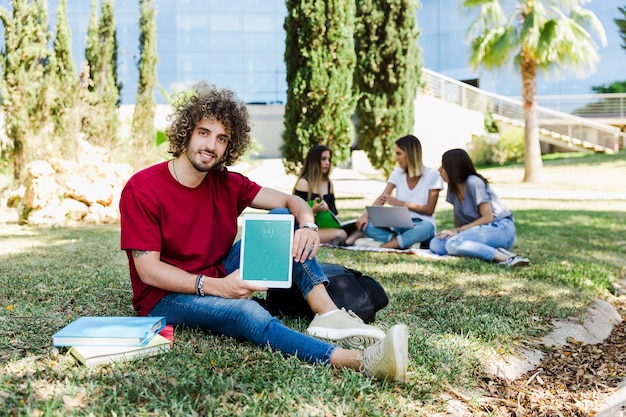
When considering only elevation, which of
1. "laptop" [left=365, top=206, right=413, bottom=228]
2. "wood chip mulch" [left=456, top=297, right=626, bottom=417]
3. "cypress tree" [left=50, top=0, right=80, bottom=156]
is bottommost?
"wood chip mulch" [left=456, top=297, right=626, bottom=417]

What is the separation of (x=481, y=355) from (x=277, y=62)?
30.0 meters

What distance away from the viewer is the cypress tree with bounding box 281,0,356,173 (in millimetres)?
13445

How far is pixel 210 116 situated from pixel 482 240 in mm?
3853

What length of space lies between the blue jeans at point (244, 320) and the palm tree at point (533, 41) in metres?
16.5

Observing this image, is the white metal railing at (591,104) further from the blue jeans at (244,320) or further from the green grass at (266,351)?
the blue jeans at (244,320)

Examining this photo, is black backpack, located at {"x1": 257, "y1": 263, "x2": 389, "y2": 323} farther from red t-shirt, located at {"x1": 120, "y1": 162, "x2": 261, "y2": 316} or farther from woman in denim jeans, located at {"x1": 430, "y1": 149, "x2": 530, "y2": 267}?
woman in denim jeans, located at {"x1": 430, "y1": 149, "x2": 530, "y2": 267}

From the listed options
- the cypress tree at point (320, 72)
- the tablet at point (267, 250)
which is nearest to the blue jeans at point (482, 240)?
the tablet at point (267, 250)

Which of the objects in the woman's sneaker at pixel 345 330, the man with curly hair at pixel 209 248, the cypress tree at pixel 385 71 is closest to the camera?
the man with curly hair at pixel 209 248

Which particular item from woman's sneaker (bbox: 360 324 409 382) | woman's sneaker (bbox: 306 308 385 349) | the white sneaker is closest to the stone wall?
the white sneaker

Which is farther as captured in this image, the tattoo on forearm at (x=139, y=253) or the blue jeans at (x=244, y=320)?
the tattoo on forearm at (x=139, y=253)

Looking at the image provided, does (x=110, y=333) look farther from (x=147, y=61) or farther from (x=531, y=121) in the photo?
(x=531, y=121)

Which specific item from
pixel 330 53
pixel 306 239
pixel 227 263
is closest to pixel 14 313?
pixel 227 263

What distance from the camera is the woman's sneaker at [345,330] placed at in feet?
10.6

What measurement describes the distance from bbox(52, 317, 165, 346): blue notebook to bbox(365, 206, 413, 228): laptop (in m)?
4.25
